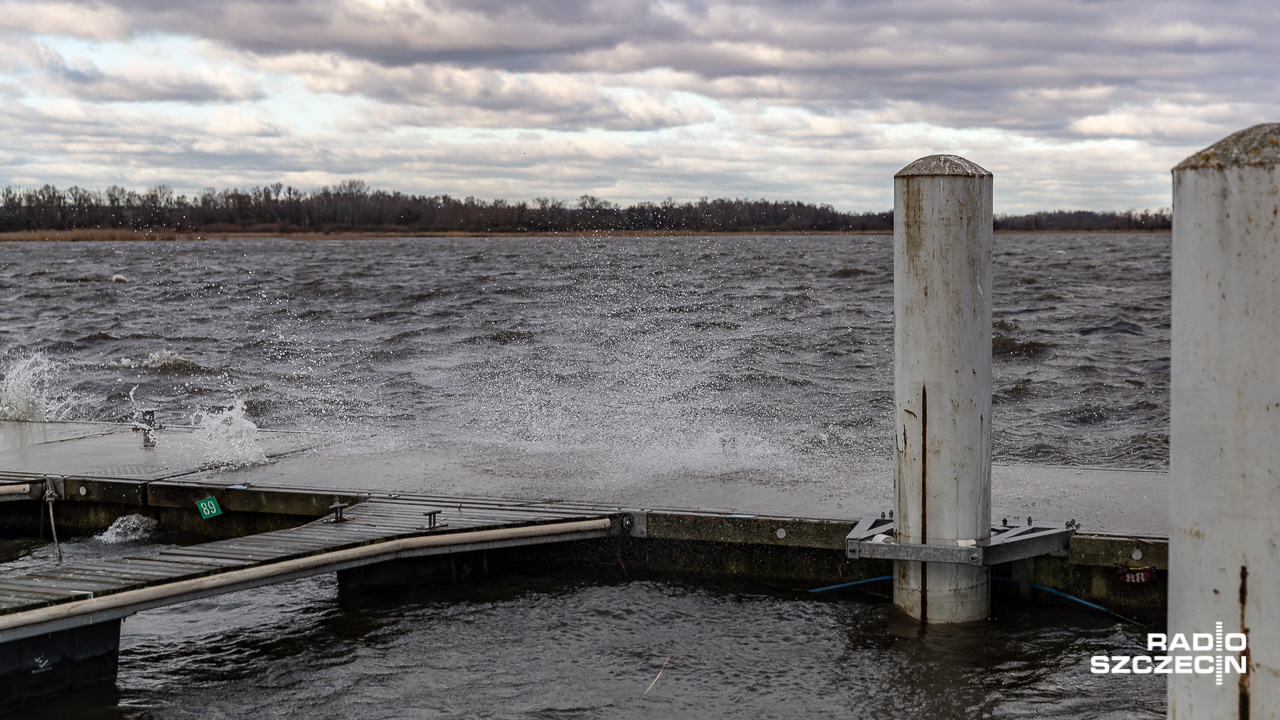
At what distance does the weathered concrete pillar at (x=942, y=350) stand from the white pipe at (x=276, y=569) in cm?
244

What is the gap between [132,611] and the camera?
6.16m

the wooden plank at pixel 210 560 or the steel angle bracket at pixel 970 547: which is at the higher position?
the steel angle bracket at pixel 970 547

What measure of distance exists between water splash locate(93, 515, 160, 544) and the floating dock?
8cm

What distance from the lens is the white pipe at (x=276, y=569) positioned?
584 centimetres

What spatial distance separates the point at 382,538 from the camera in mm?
7320

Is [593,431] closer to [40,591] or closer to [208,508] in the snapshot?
[208,508]

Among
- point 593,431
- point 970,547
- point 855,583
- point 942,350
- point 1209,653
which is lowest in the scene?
point 855,583

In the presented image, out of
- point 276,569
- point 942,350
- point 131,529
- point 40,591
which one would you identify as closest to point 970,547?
point 942,350

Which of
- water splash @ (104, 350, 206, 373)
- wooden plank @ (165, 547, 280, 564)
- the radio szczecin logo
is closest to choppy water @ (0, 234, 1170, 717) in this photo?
water splash @ (104, 350, 206, 373)

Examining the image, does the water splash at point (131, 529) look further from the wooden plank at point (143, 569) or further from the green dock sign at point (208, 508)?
the wooden plank at point (143, 569)

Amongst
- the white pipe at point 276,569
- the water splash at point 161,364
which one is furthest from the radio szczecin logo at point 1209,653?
the water splash at point 161,364

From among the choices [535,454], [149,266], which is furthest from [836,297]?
[149,266]

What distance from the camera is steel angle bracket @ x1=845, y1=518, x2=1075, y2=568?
6281 millimetres

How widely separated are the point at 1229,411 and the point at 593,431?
399 inches
